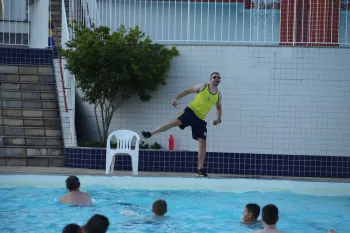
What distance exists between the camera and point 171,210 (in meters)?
10.9

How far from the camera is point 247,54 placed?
1506 centimetres

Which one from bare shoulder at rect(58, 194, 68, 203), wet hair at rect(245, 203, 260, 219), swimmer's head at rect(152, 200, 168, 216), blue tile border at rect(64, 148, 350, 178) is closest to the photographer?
wet hair at rect(245, 203, 260, 219)

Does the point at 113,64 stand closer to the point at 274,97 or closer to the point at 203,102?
the point at 203,102

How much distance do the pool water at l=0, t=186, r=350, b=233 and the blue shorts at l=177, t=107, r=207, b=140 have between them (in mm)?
1352

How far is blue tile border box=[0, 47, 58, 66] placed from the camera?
17562 mm

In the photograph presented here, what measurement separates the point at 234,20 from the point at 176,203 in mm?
5140

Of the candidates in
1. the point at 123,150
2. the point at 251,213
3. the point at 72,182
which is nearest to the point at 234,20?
the point at 123,150

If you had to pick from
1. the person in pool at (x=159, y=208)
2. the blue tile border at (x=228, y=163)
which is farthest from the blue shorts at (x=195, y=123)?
the person in pool at (x=159, y=208)

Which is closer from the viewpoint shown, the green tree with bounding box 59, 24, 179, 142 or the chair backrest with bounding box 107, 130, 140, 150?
the chair backrest with bounding box 107, 130, 140, 150

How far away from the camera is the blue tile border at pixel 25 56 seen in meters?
17.6

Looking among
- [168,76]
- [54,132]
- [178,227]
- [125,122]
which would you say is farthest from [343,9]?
[178,227]

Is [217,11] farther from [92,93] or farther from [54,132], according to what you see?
[54,132]

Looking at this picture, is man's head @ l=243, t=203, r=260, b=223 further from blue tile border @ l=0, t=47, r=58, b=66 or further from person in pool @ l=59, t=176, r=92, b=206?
blue tile border @ l=0, t=47, r=58, b=66

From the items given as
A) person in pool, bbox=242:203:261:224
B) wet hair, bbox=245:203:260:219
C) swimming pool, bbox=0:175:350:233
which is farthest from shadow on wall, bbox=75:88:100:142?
wet hair, bbox=245:203:260:219
